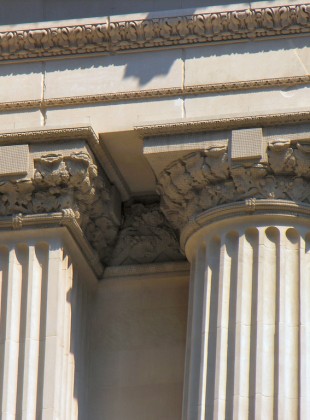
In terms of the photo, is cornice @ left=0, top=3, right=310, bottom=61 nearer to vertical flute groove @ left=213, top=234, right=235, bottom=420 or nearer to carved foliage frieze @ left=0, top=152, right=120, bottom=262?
carved foliage frieze @ left=0, top=152, right=120, bottom=262

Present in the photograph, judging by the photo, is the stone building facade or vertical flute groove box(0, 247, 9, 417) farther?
vertical flute groove box(0, 247, 9, 417)

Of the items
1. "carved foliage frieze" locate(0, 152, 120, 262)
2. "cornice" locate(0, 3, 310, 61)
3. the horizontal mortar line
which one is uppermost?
"cornice" locate(0, 3, 310, 61)

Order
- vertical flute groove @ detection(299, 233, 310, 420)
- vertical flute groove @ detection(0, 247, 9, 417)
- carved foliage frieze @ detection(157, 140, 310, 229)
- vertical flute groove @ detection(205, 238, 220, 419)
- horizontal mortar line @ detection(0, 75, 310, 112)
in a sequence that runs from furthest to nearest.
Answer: horizontal mortar line @ detection(0, 75, 310, 112) → carved foliage frieze @ detection(157, 140, 310, 229) → vertical flute groove @ detection(0, 247, 9, 417) → vertical flute groove @ detection(205, 238, 220, 419) → vertical flute groove @ detection(299, 233, 310, 420)

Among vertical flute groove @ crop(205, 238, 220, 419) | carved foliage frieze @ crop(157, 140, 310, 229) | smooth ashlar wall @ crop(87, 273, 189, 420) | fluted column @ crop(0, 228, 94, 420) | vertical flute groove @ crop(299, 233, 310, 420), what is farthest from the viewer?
smooth ashlar wall @ crop(87, 273, 189, 420)

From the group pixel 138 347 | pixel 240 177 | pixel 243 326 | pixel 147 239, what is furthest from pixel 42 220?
pixel 243 326

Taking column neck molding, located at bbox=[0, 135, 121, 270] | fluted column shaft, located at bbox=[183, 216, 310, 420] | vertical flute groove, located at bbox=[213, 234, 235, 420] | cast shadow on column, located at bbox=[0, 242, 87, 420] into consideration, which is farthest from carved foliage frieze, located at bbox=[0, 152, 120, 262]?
vertical flute groove, located at bbox=[213, 234, 235, 420]

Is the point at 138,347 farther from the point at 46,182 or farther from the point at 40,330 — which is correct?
the point at 46,182

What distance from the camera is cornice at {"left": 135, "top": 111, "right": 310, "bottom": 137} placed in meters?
31.1

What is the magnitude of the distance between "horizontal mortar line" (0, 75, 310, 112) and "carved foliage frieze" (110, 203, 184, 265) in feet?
5.88

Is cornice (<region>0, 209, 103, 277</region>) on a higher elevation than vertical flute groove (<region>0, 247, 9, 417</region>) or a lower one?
higher

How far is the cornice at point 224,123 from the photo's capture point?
31.1 meters

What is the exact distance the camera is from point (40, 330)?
31.1m

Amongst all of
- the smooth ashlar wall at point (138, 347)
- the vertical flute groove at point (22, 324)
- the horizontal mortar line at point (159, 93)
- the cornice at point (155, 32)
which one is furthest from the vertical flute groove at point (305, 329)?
the vertical flute groove at point (22, 324)

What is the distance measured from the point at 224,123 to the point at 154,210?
2138 millimetres
